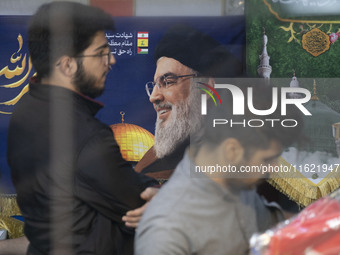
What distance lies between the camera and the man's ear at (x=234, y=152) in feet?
5.99

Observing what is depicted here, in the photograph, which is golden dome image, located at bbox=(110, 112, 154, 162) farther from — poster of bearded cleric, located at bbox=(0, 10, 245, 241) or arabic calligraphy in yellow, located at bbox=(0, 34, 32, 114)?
arabic calligraphy in yellow, located at bbox=(0, 34, 32, 114)

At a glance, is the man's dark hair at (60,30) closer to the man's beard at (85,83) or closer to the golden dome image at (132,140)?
the man's beard at (85,83)

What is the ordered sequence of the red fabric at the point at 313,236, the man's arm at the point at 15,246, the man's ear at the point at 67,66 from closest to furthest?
the red fabric at the point at 313,236 < the man's ear at the point at 67,66 < the man's arm at the point at 15,246

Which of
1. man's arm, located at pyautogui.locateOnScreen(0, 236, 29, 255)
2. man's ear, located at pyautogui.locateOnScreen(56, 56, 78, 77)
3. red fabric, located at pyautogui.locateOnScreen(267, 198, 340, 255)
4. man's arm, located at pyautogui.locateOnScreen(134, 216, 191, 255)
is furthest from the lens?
man's arm, located at pyautogui.locateOnScreen(0, 236, 29, 255)

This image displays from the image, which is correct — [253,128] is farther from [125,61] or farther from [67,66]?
[67,66]

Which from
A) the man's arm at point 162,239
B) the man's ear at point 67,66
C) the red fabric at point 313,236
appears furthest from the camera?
the man's ear at point 67,66

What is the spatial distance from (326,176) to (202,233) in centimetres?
62

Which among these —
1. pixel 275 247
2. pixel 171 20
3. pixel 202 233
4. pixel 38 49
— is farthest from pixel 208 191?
pixel 38 49

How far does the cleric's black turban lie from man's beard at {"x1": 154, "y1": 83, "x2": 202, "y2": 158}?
12 centimetres

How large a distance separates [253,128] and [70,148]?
0.79m

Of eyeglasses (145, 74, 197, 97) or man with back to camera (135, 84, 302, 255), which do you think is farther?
eyeglasses (145, 74, 197, 97)

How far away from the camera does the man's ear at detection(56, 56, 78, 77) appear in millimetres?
1861

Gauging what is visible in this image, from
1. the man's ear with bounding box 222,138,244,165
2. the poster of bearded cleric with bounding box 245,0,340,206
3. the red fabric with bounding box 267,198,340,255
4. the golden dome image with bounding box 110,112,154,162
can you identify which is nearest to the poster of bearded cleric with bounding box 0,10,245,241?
the golden dome image with bounding box 110,112,154,162

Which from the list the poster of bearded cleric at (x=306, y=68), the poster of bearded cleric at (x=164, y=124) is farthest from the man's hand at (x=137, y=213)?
the poster of bearded cleric at (x=306, y=68)
